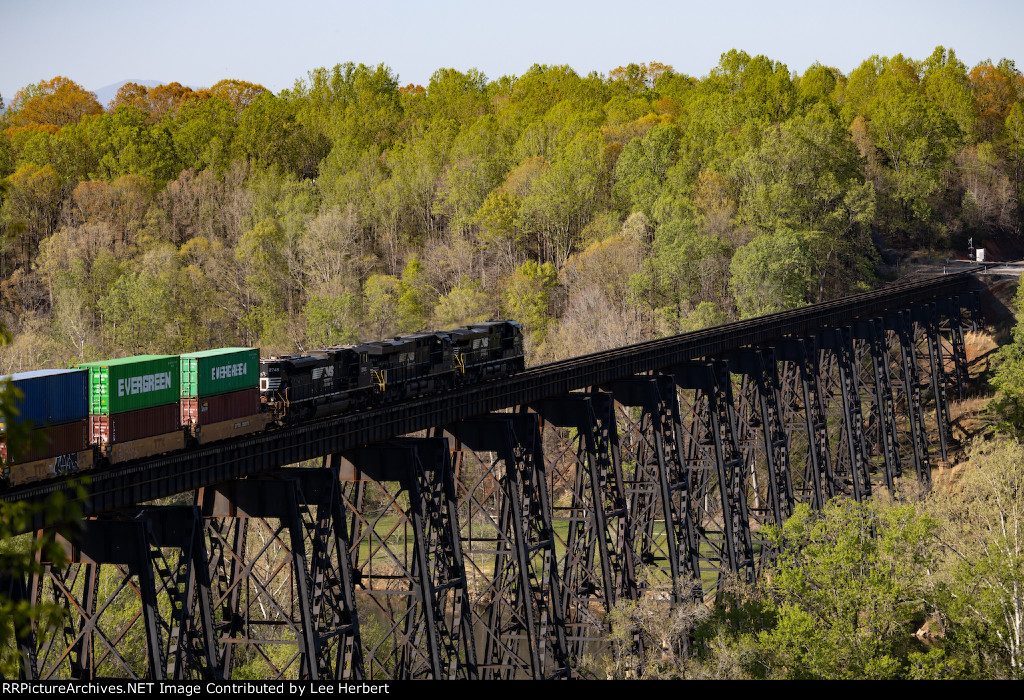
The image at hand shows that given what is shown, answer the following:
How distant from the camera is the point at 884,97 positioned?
10494cm

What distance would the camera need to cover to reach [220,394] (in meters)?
24.0

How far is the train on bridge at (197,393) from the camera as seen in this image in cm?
1966

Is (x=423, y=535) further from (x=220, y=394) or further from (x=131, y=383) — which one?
(x=131, y=383)

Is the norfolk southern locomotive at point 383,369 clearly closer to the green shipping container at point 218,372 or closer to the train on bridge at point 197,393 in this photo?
the train on bridge at point 197,393

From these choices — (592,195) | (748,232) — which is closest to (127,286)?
(592,195)

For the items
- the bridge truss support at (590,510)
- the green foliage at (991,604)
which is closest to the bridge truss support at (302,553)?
the bridge truss support at (590,510)

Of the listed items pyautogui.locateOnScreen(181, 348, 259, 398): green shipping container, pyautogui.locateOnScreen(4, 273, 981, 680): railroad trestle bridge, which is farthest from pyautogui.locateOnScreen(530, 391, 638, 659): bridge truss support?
pyautogui.locateOnScreen(181, 348, 259, 398): green shipping container

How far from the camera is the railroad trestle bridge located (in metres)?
19.7

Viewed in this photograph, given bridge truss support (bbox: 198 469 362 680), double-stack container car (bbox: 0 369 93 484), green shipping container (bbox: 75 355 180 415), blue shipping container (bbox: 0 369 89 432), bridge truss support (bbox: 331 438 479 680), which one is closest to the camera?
double-stack container car (bbox: 0 369 93 484)

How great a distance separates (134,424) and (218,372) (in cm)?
281

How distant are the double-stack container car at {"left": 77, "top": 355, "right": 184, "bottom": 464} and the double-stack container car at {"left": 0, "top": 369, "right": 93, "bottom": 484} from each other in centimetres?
31

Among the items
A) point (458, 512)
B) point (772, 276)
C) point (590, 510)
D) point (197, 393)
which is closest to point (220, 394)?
point (197, 393)

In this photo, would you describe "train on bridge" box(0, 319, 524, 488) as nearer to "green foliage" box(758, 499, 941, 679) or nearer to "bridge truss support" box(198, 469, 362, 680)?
"bridge truss support" box(198, 469, 362, 680)

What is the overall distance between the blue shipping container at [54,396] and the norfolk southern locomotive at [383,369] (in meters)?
6.51
